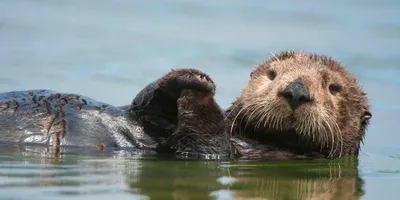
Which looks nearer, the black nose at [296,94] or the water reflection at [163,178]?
the water reflection at [163,178]

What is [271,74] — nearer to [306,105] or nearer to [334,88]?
[334,88]

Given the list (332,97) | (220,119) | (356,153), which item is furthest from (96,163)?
(356,153)

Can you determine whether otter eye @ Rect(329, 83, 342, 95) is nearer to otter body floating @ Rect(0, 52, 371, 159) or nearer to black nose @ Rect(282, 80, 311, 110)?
otter body floating @ Rect(0, 52, 371, 159)

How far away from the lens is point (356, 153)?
282 inches

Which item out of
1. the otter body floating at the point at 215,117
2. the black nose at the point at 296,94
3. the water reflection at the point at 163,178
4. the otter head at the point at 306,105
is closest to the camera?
the water reflection at the point at 163,178

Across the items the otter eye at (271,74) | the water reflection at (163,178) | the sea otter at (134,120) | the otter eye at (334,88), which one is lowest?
the water reflection at (163,178)

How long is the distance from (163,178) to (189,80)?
2.31 metres

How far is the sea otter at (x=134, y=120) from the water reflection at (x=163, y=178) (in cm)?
50

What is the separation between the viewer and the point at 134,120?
22.4 feet

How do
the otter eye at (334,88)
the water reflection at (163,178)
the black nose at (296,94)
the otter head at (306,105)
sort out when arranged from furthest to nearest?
the otter eye at (334,88)
the otter head at (306,105)
the black nose at (296,94)
the water reflection at (163,178)

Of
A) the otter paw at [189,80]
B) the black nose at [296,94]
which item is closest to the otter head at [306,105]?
the black nose at [296,94]

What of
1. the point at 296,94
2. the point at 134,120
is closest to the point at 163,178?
the point at 296,94

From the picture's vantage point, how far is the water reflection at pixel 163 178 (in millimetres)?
3531

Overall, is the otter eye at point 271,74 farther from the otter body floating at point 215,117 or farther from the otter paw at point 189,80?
the otter paw at point 189,80
